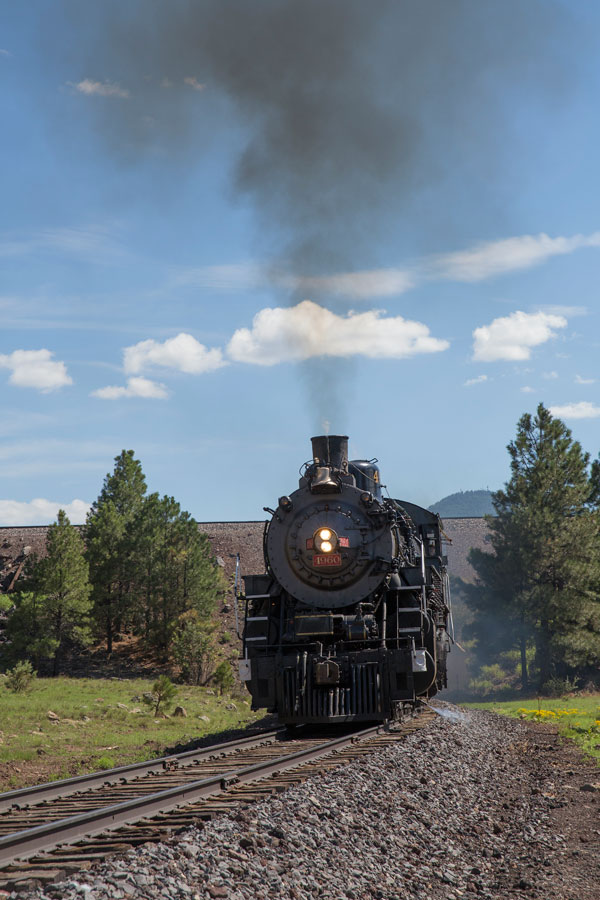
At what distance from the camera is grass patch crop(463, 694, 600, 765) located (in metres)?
16.8

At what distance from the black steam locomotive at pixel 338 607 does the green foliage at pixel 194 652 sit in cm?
2154

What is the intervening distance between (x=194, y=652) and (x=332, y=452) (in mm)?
22876

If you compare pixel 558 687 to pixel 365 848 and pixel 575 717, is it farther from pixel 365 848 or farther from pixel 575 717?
pixel 365 848

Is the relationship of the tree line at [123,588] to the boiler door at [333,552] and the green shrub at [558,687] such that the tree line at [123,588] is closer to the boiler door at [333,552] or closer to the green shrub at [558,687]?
the green shrub at [558,687]

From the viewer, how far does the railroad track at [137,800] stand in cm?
567

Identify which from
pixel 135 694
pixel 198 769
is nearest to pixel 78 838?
pixel 198 769

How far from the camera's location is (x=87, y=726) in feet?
62.8

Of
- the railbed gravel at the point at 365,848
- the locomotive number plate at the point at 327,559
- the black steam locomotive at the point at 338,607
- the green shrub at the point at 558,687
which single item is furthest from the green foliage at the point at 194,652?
the railbed gravel at the point at 365,848

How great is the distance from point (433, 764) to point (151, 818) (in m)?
4.77

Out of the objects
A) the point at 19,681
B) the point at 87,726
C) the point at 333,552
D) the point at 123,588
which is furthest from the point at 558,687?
the point at 333,552

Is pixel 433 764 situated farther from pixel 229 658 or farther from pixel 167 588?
pixel 229 658

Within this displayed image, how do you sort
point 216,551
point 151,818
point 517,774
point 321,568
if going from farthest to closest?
point 216,551
point 321,568
point 517,774
point 151,818

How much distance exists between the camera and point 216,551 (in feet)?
180

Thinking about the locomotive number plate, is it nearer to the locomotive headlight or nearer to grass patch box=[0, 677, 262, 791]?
the locomotive headlight
